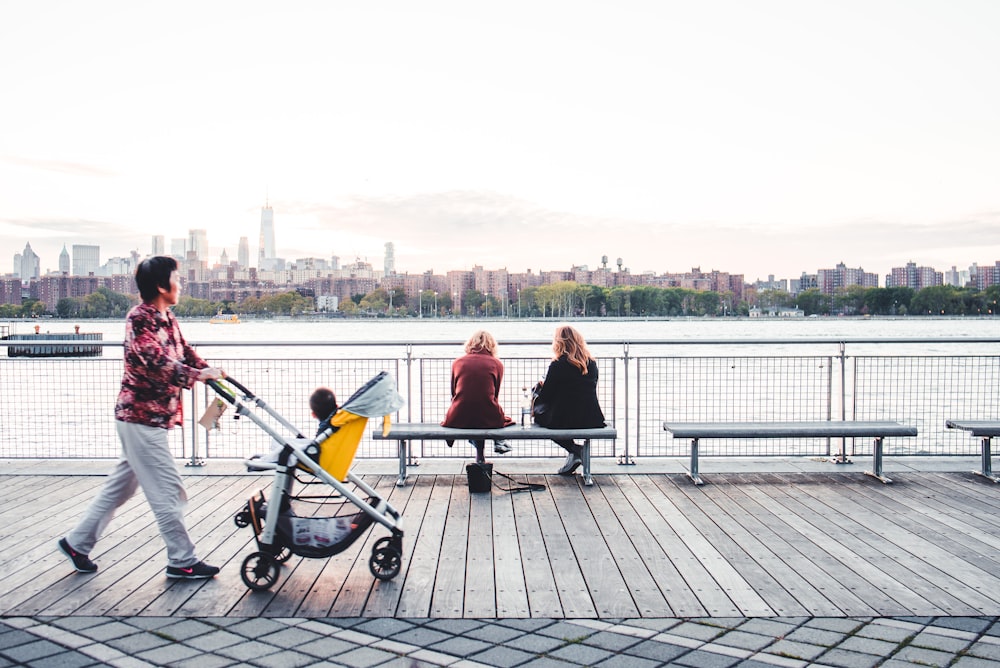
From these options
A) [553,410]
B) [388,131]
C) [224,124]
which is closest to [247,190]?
[388,131]

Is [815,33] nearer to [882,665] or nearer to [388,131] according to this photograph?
[882,665]

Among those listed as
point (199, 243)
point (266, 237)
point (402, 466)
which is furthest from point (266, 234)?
point (402, 466)

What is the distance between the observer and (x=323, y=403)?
4.50 meters

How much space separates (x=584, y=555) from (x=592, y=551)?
3.8 inches

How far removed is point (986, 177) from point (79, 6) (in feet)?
205

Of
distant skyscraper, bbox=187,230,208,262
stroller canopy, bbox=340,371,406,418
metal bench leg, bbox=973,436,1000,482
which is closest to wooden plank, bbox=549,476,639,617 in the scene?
stroller canopy, bbox=340,371,406,418

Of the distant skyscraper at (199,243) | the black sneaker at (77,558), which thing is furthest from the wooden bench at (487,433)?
the distant skyscraper at (199,243)

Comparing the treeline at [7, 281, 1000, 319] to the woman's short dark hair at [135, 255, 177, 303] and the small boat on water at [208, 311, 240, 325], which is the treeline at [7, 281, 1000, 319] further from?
the woman's short dark hair at [135, 255, 177, 303]

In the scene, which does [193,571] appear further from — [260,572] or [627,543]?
[627,543]

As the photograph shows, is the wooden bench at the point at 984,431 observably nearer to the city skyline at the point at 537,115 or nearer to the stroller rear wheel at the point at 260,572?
the stroller rear wheel at the point at 260,572

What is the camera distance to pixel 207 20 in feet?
62.7

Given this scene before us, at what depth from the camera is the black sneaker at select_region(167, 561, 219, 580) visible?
165 inches

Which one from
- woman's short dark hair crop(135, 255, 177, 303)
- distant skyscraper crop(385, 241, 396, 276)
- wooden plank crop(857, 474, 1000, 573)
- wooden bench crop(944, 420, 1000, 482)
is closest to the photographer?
woman's short dark hair crop(135, 255, 177, 303)

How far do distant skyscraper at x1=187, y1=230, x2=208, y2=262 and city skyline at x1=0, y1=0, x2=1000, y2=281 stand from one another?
94.0 ft
